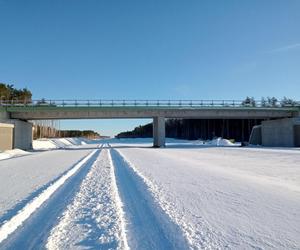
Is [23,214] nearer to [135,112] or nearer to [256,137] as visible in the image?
[135,112]

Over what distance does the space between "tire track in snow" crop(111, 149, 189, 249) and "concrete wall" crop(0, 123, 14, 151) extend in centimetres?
3521

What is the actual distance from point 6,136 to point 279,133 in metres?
41.2

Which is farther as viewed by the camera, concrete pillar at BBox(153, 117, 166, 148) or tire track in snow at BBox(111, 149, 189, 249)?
concrete pillar at BBox(153, 117, 166, 148)

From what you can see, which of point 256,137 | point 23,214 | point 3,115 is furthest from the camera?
point 256,137

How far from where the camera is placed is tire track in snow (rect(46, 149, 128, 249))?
4949 millimetres

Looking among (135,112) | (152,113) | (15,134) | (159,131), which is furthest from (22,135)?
(159,131)

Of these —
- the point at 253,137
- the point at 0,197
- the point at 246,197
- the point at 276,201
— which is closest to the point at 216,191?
the point at 246,197

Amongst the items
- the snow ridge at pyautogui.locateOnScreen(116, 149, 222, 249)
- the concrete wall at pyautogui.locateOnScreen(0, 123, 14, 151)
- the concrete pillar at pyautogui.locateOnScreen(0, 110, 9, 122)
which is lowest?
the snow ridge at pyautogui.locateOnScreen(116, 149, 222, 249)

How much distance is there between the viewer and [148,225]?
232 inches

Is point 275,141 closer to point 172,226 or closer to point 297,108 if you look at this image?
point 297,108

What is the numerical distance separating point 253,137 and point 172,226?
6187 centimetres

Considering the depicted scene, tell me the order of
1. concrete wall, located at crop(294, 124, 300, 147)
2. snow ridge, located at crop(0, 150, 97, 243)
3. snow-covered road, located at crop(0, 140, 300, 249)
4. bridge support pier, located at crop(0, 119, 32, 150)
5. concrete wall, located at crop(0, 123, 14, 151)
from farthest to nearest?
concrete wall, located at crop(294, 124, 300, 147), bridge support pier, located at crop(0, 119, 32, 150), concrete wall, located at crop(0, 123, 14, 151), snow ridge, located at crop(0, 150, 97, 243), snow-covered road, located at crop(0, 140, 300, 249)

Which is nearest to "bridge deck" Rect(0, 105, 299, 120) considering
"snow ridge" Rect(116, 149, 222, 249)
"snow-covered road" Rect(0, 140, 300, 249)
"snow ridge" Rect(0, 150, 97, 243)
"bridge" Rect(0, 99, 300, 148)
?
"bridge" Rect(0, 99, 300, 148)

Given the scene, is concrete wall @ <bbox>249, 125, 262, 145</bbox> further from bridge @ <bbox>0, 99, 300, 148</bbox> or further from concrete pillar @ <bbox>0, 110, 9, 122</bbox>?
concrete pillar @ <bbox>0, 110, 9, 122</bbox>
